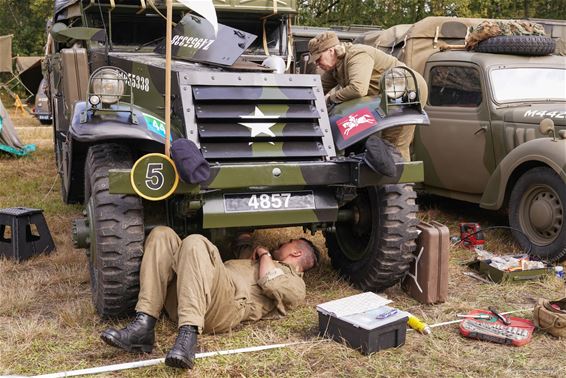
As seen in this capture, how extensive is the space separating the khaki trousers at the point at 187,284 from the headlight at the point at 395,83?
1445 millimetres

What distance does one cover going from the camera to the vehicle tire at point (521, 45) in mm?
6266

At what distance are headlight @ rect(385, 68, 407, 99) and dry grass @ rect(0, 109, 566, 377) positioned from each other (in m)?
1.25

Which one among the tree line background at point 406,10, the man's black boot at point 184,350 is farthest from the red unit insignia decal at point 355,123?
the tree line background at point 406,10

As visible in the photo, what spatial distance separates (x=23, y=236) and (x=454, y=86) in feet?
13.1

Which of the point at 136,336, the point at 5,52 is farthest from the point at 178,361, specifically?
the point at 5,52

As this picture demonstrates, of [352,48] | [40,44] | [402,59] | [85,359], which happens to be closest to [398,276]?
[352,48]

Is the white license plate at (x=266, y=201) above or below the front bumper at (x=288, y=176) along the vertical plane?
below

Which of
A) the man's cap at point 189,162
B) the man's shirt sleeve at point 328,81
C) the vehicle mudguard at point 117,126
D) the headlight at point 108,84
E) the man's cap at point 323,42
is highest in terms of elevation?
Answer: the man's cap at point 323,42

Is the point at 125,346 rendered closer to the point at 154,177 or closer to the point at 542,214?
the point at 154,177

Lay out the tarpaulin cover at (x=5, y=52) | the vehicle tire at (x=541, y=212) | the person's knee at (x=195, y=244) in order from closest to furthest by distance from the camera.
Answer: the person's knee at (x=195, y=244)
the vehicle tire at (x=541, y=212)
the tarpaulin cover at (x=5, y=52)

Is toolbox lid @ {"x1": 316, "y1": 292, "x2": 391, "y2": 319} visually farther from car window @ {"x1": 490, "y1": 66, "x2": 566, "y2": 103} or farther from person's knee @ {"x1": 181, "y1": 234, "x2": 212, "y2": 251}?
car window @ {"x1": 490, "y1": 66, "x2": 566, "y2": 103}

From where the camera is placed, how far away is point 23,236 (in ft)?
16.5

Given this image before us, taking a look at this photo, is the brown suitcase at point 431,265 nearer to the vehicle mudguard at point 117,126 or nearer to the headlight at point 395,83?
the headlight at point 395,83

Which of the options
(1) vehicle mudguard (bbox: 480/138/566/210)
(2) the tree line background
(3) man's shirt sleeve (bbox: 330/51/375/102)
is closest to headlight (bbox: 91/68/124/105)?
(3) man's shirt sleeve (bbox: 330/51/375/102)
